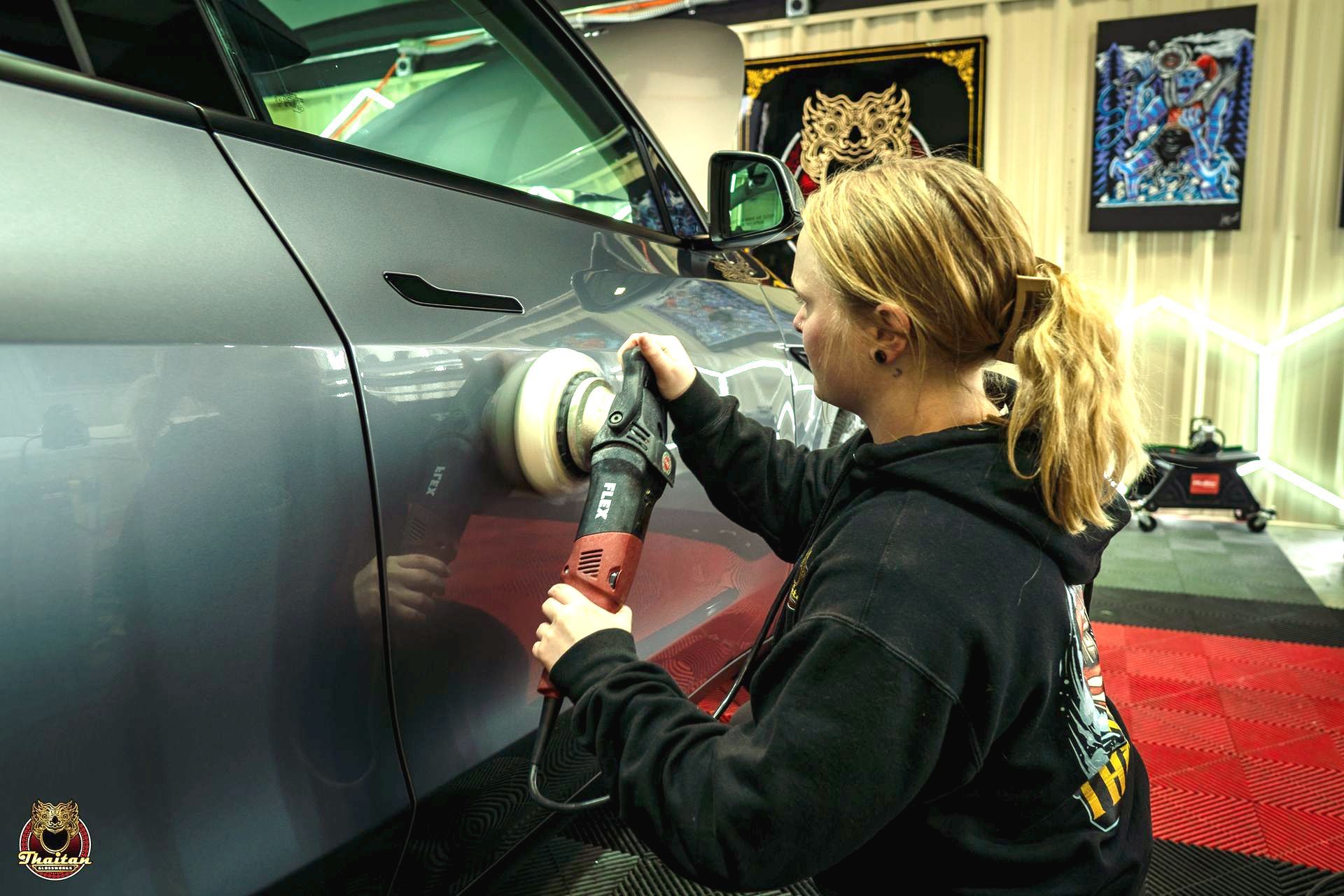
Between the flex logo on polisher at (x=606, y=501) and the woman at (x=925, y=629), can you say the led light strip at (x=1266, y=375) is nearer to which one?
the woman at (x=925, y=629)

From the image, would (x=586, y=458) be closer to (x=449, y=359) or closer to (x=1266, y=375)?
(x=449, y=359)

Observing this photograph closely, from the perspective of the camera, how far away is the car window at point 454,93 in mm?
1248

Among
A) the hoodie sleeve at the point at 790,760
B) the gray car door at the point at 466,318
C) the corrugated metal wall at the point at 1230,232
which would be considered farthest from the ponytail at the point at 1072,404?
the corrugated metal wall at the point at 1230,232

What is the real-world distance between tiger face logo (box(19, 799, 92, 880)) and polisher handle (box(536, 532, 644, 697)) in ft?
1.41

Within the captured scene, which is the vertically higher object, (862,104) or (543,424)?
(862,104)

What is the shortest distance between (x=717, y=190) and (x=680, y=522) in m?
0.77

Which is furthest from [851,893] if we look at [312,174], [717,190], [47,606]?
[717,190]

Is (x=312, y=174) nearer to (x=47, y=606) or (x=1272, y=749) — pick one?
(x=47, y=606)

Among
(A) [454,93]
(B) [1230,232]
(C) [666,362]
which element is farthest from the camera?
(B) [1230,232]

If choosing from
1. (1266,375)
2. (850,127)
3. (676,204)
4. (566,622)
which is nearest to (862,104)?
(850,127)

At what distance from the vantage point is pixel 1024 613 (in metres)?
0.86

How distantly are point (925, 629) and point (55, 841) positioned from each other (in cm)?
68

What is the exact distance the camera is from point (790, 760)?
794 millimetres

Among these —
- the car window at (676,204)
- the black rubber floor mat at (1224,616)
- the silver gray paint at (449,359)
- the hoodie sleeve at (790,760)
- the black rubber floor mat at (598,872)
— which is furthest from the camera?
the black rubber floor mat at (1224,616)
